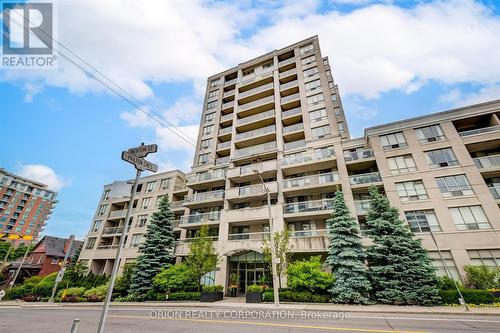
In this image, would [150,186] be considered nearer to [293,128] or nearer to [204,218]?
[204,218]

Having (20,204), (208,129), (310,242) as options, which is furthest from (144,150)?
(20,204)

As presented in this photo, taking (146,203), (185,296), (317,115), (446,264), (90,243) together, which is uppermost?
(317,115)

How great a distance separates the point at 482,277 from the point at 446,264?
7.48 feet

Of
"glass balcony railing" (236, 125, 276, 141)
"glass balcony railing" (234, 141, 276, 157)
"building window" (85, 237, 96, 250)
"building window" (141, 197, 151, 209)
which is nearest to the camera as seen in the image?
"glass balcony railing" (234, 141, 276, 157)

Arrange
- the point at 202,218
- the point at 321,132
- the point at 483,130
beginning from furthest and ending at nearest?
the point at 321,132 < the point at 202,218 < the point at 483,130

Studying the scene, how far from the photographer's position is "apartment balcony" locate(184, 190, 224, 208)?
26.5 meters

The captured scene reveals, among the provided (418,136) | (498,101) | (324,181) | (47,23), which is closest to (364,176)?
(324,181)

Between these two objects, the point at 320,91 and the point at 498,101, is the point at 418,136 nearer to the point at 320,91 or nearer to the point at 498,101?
the point at 498,101

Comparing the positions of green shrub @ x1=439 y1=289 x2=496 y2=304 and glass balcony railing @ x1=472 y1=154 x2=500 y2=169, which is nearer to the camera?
→ green shrub @ x1=439 y1=289 x2=496 y2=304

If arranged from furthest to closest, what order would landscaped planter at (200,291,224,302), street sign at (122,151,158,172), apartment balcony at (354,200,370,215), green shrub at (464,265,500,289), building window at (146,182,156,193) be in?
1. building window at (146,182,156,193)
2. apartment balcony at (354,200,370,215)
3. landscaped planter at (200,291,224,302)
4. green shrub at (464,265,500,289)
5. street sign at (122,151,158,172)

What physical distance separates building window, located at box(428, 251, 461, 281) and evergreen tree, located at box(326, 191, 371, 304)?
592 centimetres

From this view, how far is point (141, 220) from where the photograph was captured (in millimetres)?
33188

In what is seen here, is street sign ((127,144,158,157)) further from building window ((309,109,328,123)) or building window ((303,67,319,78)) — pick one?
building window ((303,67,319,78))

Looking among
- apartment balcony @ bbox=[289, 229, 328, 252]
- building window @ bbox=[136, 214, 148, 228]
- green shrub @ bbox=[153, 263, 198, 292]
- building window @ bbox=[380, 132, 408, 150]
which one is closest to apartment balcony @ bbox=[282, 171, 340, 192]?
apartment balcony @ bbox=[289, 229, 328, 252]
